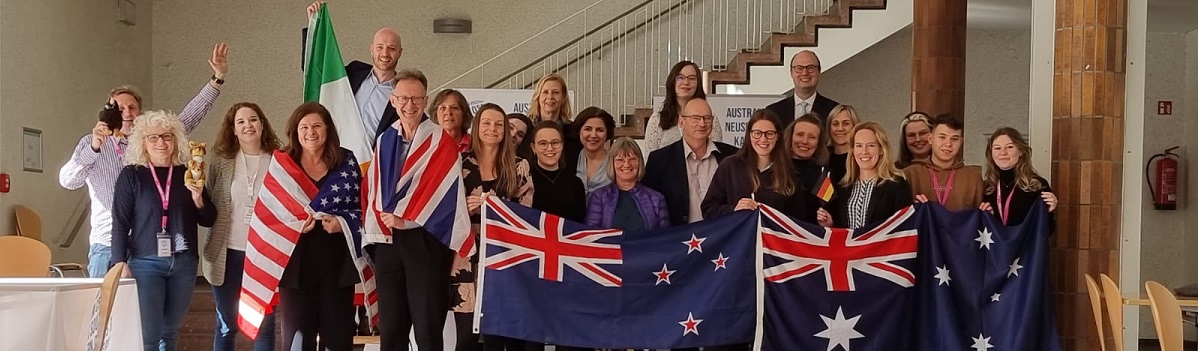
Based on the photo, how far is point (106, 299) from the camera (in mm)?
4535

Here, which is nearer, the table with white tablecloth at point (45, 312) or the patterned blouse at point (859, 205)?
the table with white tablecloth at point (45, 312)

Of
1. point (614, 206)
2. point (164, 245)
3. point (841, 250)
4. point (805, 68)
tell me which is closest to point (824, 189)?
point (841, 250)

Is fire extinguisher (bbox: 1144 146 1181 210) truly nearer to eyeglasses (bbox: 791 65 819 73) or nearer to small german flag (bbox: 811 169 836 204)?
eyeglasses (bbox: 791 65 819 73)

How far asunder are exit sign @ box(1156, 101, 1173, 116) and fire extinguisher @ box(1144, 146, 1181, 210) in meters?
0.32

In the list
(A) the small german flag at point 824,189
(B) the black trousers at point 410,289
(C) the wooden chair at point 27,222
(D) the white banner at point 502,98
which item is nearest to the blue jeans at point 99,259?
(B) the black trousers at point 410,289

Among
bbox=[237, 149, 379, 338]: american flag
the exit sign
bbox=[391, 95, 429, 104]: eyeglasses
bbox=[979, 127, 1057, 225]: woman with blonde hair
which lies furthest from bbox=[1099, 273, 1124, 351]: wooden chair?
the exit sign

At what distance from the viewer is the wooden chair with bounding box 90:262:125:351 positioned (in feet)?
14.9

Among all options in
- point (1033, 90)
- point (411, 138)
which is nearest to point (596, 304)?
point (411, 138)

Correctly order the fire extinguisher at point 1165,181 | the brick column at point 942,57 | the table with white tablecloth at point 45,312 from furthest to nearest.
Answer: the fire extinguisher at point 1165,181
the brick column at point 942,57
the table with white tablecloth at point 45,312

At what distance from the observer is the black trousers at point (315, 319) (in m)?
4.70

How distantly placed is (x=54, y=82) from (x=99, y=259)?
437 cm

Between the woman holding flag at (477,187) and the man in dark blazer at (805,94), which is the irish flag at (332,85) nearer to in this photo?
the woman holding flag at (477,187)

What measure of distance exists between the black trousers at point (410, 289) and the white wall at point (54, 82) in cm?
479

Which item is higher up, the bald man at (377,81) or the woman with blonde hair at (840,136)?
the bald man at (377,81)
